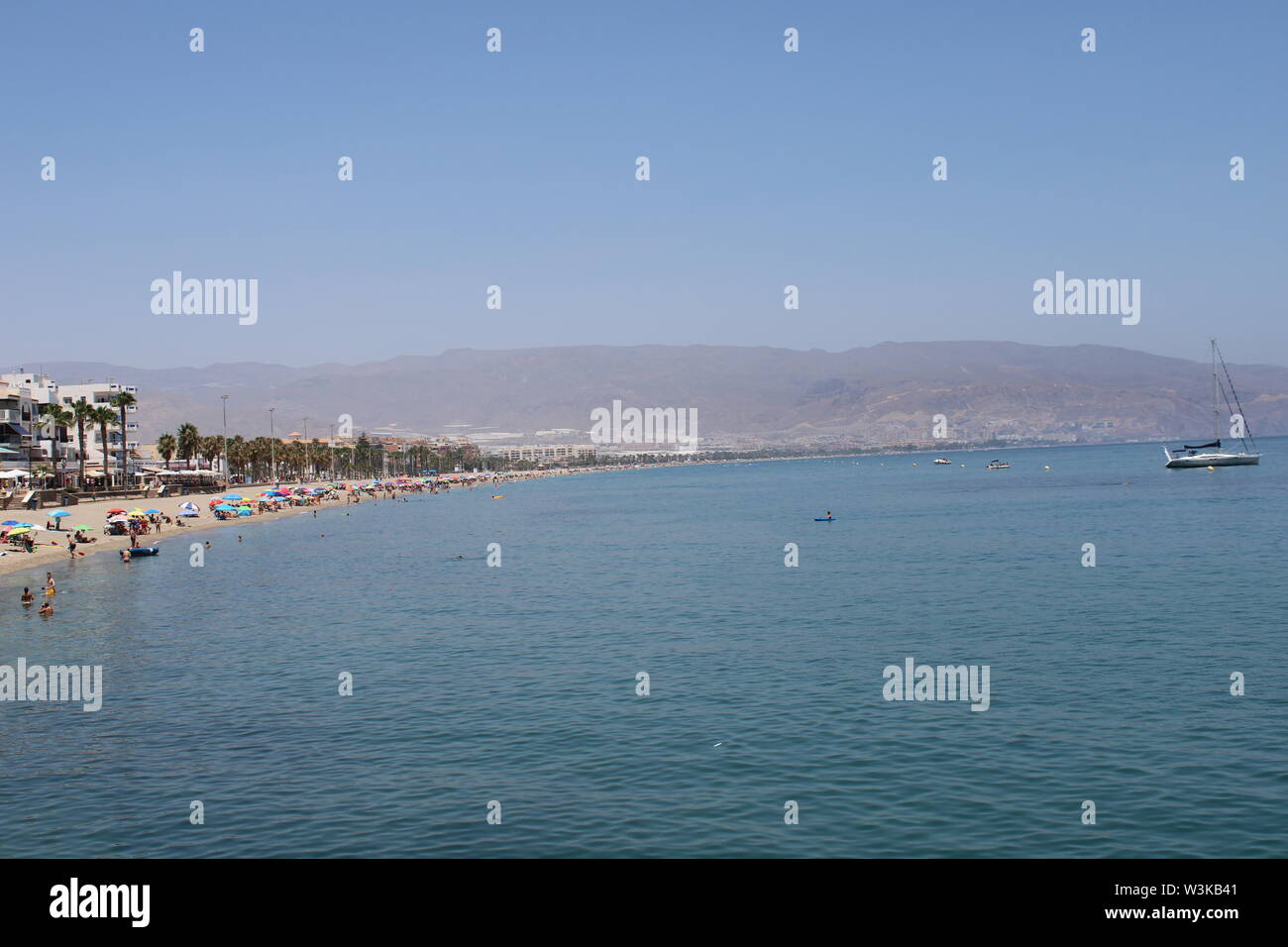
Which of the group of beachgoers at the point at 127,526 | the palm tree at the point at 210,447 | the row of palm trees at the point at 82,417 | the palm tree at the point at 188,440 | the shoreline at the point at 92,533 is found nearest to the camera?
the group of beachgoers at the point at 127,526

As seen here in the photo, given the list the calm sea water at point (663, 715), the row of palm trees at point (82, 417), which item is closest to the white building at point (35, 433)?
the row of palm trees at point (82, 417)

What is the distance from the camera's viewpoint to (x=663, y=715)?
28438 mm

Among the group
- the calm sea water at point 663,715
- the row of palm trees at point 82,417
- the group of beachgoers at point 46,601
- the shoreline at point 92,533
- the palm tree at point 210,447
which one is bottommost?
the calm sea water at point 663,715

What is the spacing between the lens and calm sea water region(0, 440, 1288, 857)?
65.2 feet

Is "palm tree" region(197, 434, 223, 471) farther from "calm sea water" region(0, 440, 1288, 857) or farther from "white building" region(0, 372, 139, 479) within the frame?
"calm sea water" region(0, 440, 1288, 857)

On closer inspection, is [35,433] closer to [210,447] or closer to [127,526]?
[210,447]

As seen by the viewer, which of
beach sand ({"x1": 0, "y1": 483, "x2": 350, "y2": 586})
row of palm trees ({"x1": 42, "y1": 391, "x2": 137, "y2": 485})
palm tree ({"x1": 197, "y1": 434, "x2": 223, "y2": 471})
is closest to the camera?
beach sand ({"x1": 0, "y1": 483, "x2": 350, "y2": 586})

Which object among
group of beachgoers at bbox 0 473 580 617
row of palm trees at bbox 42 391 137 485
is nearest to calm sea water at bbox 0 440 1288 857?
group of beachgoers at bbox 0 473 580 617

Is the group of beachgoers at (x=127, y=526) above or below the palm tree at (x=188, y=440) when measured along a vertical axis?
below

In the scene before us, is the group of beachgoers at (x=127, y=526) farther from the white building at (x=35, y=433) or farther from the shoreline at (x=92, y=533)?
the white building at (x=35, y=433)

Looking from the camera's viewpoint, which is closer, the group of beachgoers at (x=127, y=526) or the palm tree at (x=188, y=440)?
the group of beachgoers at (x=127, y=526)

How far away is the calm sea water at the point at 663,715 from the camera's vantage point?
19.9 meters

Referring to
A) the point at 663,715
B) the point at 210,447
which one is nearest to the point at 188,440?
the point at 210,447
